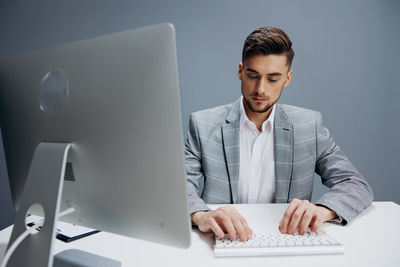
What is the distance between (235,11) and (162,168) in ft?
5.39

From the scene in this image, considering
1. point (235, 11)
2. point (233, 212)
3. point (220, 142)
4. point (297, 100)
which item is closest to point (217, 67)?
point (235, 11)

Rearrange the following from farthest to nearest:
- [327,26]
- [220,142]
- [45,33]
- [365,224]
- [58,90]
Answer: [45,33] → [327,26] → [220,142] → [365,224] → [58,90]

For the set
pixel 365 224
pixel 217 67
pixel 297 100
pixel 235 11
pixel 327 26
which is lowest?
pixel 365 224

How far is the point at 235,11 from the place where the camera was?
1.74 m

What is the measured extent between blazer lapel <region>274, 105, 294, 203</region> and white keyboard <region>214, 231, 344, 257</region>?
1.80ft

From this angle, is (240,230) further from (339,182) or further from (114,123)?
(339,182)

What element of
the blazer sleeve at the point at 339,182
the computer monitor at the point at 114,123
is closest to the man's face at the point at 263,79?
the blazer sleeve at the point at 339,182

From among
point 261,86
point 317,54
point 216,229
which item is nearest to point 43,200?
point 216,229

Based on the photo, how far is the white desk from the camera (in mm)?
584

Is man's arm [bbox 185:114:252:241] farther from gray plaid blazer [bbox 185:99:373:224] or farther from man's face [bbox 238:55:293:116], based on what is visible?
man's face [bbox 238:55:293:116]

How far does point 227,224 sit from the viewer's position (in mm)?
652

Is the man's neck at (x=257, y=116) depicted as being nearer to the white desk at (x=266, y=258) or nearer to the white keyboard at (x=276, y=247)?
the white desk at (x=266, y=258)

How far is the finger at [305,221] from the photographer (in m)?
0.68

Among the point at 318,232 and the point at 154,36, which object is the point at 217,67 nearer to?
the point at 318,232
